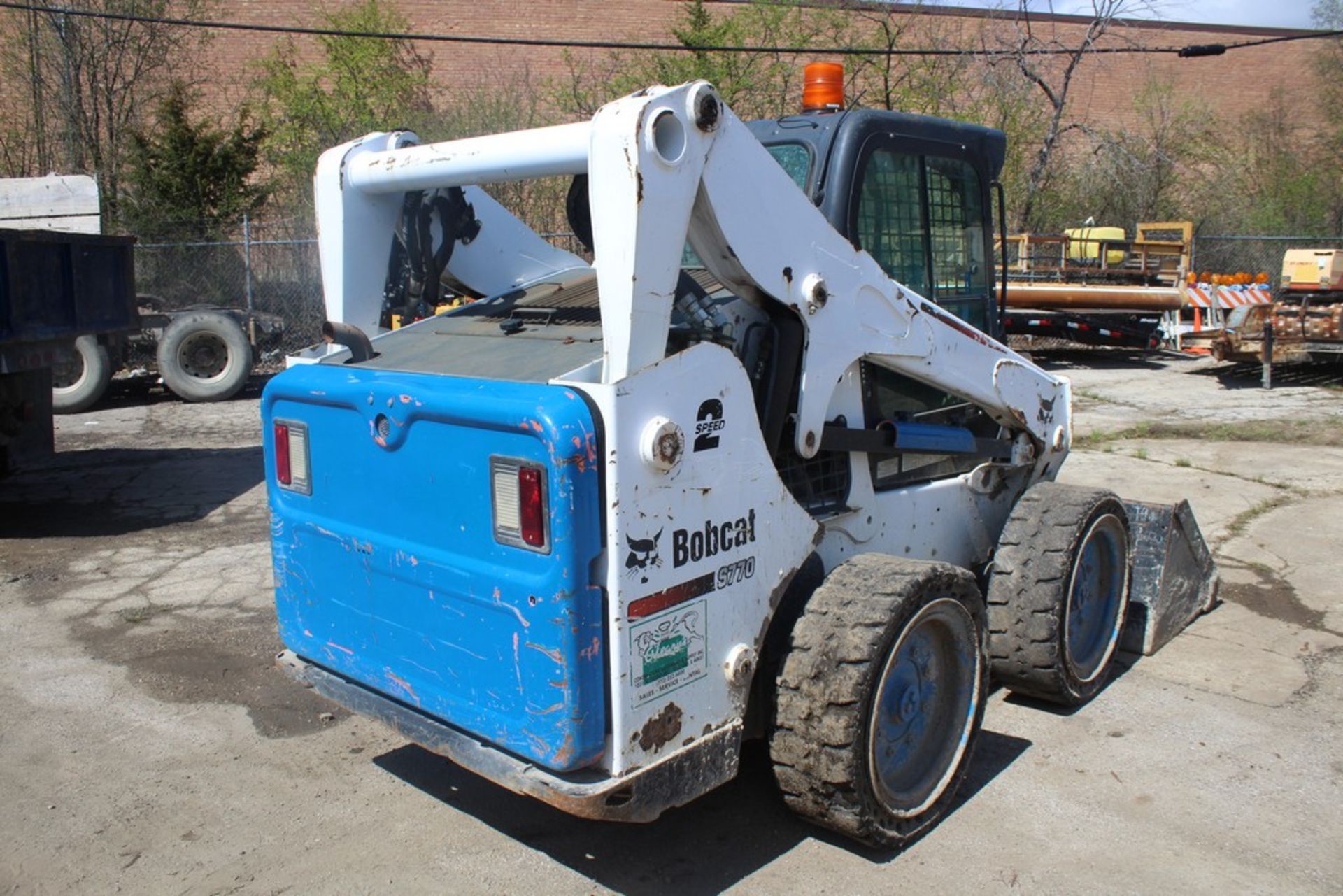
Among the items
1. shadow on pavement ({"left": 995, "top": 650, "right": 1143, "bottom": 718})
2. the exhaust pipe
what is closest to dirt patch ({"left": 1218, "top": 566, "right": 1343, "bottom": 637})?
shadow on pavement ({"left": 995, "top": 650, "right": 1143, "bottom": 718})

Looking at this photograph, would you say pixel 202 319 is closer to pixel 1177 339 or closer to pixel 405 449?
pixel 405 449

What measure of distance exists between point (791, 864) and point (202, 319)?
12.1 metres

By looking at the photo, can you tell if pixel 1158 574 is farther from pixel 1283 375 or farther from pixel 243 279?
pixel 243 279

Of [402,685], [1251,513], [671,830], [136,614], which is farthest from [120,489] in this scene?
[1251,513]

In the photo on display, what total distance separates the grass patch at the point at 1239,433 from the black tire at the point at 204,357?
31.5 ft

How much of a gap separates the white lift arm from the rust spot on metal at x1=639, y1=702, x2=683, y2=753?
94 centimetres

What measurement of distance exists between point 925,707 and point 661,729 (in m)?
1.14

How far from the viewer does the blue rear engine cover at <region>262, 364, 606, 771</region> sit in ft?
9.76

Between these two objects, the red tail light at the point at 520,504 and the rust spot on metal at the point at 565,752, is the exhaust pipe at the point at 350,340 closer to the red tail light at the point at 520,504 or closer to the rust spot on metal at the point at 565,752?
the red tail light at the point at 520,504

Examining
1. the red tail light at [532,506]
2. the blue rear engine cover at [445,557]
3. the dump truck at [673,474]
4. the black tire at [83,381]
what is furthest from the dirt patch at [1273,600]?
the black tire at [83,381]

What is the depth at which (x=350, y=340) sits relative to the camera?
12.7 feet

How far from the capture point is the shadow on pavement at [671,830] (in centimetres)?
362

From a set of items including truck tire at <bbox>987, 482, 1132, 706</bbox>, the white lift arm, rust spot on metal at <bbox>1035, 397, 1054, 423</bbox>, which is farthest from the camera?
rust spot on metal at <bbox>1035, 397, 1054, 423</bbox>

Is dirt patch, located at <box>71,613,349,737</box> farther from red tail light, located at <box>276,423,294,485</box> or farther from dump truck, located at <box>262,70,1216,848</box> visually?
red tail light, located at <box>276,423,294,485</box>
